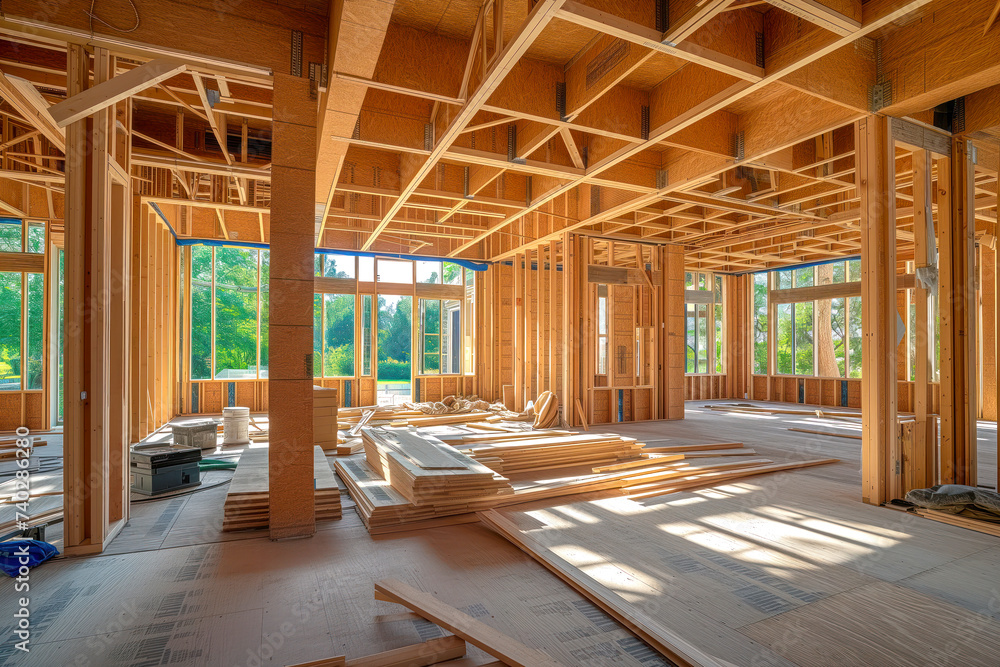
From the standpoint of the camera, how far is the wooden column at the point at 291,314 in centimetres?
418

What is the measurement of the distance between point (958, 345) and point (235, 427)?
32.9 feet

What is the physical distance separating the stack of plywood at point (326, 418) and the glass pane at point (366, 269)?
575 centimetres

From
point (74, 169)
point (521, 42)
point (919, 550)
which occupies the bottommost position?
point (919, 550)

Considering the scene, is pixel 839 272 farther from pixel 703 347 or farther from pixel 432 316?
pixel 432 316

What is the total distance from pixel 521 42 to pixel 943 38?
13.4 feet

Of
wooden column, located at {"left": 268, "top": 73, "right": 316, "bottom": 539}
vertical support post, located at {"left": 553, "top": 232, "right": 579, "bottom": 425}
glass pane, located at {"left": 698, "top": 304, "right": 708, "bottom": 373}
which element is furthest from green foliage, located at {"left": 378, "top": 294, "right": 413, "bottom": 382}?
wooden column, located at {"left": 268, "top": 73, "right": 316, "bottom": 539}

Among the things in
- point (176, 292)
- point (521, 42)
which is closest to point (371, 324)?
point (176, 292)

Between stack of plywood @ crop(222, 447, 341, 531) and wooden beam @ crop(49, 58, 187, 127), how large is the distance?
10.7ft

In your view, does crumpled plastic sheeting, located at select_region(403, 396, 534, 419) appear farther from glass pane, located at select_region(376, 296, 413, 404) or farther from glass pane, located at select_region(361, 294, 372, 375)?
glass pane, located at select_region(376, 296, 413, 404)

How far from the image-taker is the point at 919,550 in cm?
397

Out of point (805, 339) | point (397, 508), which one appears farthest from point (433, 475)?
point (805, 339)

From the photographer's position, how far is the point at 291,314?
422cm

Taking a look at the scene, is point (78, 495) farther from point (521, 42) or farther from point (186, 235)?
point (186, 235)

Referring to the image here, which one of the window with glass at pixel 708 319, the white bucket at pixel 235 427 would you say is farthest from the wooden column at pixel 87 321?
the window with glass at pixel 708 319
